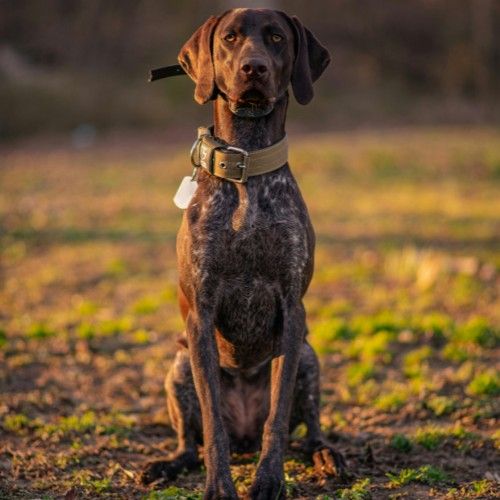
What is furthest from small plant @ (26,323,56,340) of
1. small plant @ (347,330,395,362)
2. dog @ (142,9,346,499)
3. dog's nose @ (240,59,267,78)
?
dog's nose @ (240,59,267,78)

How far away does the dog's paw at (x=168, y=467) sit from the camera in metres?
4.48

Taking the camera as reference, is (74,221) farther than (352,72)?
No

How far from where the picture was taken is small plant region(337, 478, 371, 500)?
13.5ft

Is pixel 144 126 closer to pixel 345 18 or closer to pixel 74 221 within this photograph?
pixel 345 18

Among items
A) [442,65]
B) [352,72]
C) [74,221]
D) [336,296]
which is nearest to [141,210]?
[74,221]

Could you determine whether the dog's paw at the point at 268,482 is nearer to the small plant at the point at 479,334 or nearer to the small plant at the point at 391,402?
the small plant at the point at 391,402

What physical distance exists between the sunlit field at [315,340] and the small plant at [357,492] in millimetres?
12

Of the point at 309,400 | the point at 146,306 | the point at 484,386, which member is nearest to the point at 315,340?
the point at 484,386

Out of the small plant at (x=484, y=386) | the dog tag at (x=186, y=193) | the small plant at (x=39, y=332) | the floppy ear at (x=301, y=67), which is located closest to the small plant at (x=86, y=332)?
the small plant at (x=39, y=332)

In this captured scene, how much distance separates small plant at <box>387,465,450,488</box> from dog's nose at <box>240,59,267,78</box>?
2115 mm

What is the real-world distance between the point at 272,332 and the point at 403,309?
3.98 m

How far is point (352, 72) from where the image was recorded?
113 ft

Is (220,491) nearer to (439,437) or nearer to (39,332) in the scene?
(439,437)

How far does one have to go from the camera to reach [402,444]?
196 inches
